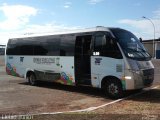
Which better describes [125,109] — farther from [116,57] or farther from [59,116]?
[116,57]

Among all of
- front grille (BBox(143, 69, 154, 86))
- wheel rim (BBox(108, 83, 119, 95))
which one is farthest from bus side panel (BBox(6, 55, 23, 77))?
front grille (BBox(143, 69, 154, 86))

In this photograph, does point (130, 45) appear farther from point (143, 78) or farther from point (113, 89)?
point (113, 89)

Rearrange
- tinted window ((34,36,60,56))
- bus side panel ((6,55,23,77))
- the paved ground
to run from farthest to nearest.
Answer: bus side panel ((6,55,23,77))
tinted window ((34,36,60,56))
the paved ground

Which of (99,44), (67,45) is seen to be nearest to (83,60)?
(99,44)

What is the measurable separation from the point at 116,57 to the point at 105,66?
2.33 feet

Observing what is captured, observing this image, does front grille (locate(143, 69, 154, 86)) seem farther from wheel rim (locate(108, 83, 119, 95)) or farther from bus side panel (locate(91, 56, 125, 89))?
wheel rim (locate(108, 83, 119, 95))

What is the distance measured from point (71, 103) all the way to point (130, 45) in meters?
3.54

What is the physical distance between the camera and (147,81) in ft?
44.0

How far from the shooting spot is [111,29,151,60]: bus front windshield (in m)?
13.1

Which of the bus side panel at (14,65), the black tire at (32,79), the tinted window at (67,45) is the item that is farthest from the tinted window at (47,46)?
the bus side panel at (14,65)

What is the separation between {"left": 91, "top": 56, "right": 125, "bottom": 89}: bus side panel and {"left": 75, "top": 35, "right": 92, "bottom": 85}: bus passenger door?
30 centimetres

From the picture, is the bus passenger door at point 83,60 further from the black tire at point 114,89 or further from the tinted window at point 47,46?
the tinted window at point 47,46

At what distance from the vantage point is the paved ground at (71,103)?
9.60m

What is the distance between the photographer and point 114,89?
13242mm
